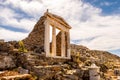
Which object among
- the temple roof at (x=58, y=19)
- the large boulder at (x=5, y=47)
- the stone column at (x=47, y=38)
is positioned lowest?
the large boulder at (x=5, y=47)

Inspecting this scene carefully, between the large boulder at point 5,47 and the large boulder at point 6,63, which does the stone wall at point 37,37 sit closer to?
the large boulder at point 5,47

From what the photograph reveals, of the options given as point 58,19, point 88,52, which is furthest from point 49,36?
point 88,52

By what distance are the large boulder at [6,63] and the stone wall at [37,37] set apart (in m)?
4.75

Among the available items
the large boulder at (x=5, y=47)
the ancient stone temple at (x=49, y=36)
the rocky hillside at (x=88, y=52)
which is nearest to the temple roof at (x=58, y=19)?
the ancient stone temple at (x=49, y=36)

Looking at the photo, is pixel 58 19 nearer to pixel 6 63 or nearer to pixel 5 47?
pixel 5 47

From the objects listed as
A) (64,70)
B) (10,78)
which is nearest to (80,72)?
(64,70)

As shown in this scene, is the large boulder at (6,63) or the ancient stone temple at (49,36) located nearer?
the large boulder at (6,63)

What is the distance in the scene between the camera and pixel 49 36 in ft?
58.1

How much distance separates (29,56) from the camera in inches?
566

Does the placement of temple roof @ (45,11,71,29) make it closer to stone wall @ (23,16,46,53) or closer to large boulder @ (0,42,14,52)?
stone wall @ (23,16,46,53)

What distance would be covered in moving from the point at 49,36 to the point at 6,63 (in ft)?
16.9

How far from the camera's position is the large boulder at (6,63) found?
13.0 metres

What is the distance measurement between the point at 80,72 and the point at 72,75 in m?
1.26

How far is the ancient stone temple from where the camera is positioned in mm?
17672
